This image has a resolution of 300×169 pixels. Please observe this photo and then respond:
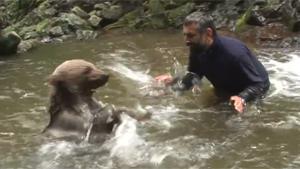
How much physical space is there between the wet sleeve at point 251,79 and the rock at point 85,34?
8267 millimetres

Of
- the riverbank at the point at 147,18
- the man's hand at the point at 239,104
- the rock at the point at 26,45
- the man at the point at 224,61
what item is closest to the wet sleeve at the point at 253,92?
the man at the point at 224,61

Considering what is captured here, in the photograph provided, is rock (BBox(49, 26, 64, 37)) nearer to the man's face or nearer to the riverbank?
the riverbank

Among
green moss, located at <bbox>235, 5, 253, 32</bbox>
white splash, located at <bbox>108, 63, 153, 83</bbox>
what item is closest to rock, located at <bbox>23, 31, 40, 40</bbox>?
white splash, located at <bbox>108, 63, 153, 83</bbox>

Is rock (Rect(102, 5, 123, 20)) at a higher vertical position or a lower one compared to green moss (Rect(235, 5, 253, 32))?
lower

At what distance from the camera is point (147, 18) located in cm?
1542

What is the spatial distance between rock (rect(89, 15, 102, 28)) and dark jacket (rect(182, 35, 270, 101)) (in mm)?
8762

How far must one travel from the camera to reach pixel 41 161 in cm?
637

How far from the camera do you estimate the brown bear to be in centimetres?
597

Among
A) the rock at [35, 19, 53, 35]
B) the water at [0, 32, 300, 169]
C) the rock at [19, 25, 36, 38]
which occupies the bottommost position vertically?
the rock at [19, 25, 36, 38]

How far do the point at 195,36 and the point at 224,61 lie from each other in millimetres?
500

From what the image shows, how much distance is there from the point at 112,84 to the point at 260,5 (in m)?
5.71

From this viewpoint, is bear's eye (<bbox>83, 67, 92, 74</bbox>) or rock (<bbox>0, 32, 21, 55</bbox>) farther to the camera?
rock (<bbox>0, 32, 21, 55</bbox>)

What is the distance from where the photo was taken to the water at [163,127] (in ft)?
20.7

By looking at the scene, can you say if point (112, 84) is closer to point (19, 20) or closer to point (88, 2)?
point (88, 2)
